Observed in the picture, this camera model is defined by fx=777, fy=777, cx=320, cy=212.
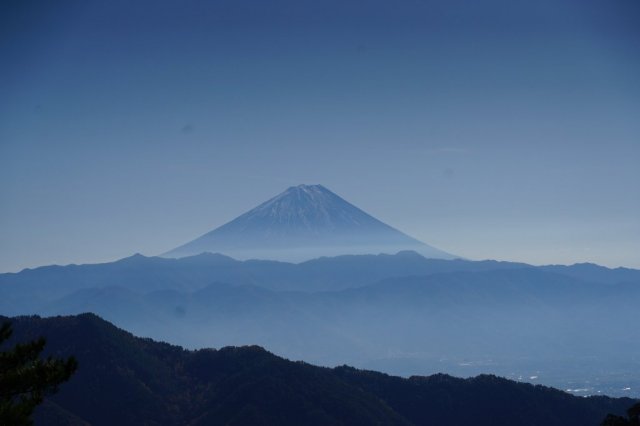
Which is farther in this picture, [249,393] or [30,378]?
[249,393]

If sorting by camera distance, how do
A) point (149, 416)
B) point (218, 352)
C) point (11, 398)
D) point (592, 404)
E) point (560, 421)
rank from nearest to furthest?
point (11, 398), point (149, 416), point (560, 421), point (592, 404), point (218, 352)

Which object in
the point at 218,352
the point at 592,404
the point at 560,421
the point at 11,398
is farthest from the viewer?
the point at 218,352

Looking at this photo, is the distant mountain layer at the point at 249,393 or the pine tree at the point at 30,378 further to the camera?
the distant mountain layer at the point at 249,393

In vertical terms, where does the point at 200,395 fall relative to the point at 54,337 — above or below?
below

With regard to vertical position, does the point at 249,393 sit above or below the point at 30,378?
below

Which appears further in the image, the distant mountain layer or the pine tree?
the distant mountain layer

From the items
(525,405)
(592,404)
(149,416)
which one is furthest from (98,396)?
(592,404)

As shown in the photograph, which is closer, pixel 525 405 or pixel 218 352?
pixel 525 405

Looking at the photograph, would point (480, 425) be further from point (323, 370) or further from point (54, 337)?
point (54, 337)
